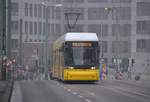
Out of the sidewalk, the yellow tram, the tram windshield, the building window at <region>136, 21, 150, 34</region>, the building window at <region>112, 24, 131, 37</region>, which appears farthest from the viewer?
the building window at <region>112, 24, 131, 37</region>

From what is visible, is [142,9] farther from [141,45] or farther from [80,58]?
[80,58]

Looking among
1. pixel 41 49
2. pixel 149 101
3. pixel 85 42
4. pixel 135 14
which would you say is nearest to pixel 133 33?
pixel 135 14

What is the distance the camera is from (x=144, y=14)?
366 ft

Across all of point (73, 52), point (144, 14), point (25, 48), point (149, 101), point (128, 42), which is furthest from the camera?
point (128, 42)

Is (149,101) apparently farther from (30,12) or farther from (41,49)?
(30,12)

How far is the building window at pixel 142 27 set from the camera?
11024cm

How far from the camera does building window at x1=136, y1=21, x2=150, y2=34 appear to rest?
11024cm

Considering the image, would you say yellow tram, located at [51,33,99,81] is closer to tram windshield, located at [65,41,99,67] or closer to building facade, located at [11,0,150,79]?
tram windshield, located at [65,41,99,67]

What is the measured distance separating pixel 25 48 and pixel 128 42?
959 inches

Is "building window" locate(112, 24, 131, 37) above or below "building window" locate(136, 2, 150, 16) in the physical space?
below

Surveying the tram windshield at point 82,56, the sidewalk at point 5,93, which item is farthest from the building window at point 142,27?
the sidewalk at point 5,93

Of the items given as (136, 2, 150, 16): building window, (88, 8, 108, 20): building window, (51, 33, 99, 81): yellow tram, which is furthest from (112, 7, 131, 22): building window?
(51, 33, 99, 81): yellow tram

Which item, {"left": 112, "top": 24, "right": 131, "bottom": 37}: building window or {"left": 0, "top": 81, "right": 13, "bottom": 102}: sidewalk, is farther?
{"left": 112, "top": 24, "right": 131, "bottom": 37}: building window

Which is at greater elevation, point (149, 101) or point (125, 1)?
point (125, 1)
